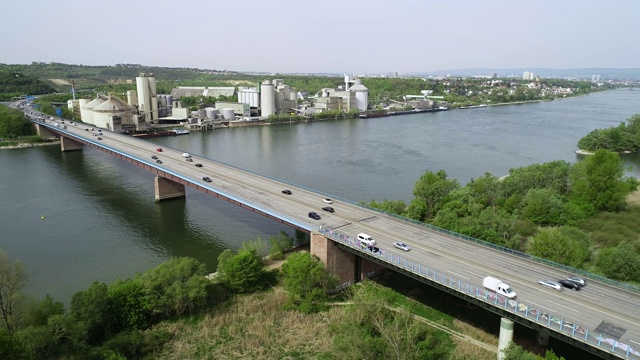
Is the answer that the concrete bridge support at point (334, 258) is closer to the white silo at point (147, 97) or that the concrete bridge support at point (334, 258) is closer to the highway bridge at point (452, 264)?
the highway bridge at point (452, 264)

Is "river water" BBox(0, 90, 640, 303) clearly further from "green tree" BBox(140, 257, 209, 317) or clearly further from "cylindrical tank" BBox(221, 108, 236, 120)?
"cylindrical tank" BBox(221, 108, 236, 120)

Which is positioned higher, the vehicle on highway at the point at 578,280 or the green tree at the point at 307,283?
the vehicle on highway at the point at 578,280

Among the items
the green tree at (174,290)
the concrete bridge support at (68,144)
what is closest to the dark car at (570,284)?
the green tree at (174,290)

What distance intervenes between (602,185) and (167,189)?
2422 centimetres

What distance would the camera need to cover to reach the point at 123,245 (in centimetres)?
2056

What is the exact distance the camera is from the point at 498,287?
11.7 meters

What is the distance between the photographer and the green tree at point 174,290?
1364cm

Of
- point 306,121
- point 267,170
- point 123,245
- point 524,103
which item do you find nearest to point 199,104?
point 306,121

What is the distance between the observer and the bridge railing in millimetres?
9492

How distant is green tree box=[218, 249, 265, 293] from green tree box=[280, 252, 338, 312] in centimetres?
126

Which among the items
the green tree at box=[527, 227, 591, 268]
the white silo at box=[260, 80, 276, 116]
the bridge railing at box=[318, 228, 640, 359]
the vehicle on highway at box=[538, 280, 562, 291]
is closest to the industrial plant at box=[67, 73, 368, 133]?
the white silo at box=[260, 80, 276, 116]

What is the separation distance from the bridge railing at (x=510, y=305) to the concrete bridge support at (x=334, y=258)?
0.57 metres

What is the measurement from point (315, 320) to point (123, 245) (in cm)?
1150

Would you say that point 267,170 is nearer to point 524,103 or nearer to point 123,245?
point 123,245
